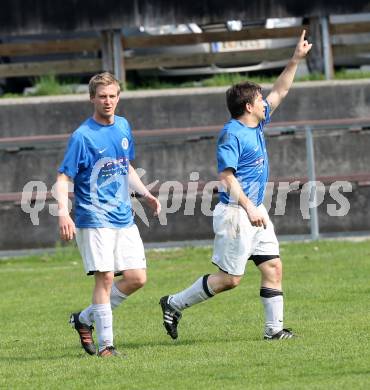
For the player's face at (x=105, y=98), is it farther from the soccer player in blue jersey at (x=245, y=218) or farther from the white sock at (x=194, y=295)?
the white sock at (x=194, y=295)

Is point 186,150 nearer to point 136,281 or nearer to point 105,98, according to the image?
point 136,281

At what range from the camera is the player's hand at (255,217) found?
945cm

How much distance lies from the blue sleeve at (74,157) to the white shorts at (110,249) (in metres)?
0.43

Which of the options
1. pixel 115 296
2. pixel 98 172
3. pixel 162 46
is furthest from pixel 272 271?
pixel 162 46

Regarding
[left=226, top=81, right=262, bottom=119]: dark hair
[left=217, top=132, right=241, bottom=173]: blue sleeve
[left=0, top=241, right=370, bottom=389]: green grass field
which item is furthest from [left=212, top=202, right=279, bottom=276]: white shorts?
[left=226, top=81, right=262, bottom=119]: dark hair

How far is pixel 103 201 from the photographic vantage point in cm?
948

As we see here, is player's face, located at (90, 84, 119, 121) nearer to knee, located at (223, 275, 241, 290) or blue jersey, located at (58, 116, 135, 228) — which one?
blue jersey, located at (58, 116, 135, 228)

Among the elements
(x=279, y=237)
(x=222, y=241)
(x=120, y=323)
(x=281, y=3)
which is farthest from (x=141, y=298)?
(x=281, y=3)

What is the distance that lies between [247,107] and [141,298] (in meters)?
4.21

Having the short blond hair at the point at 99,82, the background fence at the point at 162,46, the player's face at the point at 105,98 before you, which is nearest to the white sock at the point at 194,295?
the player's face at the point at 105,98

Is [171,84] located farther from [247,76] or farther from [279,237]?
[279,237]

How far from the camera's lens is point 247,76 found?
22281mm

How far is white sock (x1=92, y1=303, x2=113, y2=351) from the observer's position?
9477mm

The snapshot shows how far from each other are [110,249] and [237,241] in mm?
952
